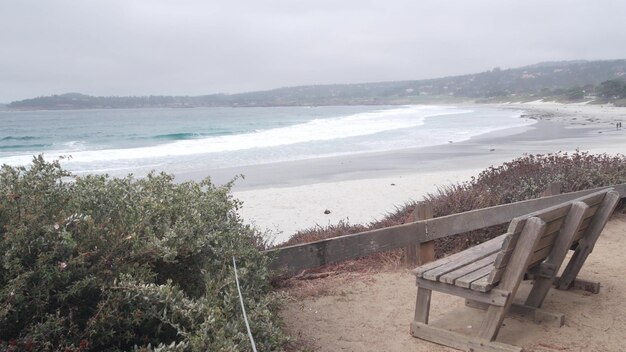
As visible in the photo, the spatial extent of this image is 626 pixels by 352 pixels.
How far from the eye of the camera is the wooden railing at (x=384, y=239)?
4902mm

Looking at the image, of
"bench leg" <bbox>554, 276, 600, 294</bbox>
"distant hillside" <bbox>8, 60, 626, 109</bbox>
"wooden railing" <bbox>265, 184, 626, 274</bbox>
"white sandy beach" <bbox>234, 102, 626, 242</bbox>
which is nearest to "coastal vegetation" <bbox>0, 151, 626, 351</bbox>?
"wooden railing" <bbox>265, 184, 626, 274</bbox>

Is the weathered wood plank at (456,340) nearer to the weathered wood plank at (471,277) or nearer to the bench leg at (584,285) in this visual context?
the weathered wood plank at (471,277)

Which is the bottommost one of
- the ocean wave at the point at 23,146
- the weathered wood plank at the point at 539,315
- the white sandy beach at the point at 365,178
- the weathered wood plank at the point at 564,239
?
the ocean wave at the point at 23,146

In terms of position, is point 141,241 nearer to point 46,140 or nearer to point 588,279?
point 588,279

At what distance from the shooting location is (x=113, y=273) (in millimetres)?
2762

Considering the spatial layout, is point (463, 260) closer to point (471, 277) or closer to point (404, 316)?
point (471, 277)

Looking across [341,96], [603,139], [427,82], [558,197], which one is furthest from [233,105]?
[558,197]

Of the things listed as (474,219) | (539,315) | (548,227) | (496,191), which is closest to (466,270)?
(548,227)

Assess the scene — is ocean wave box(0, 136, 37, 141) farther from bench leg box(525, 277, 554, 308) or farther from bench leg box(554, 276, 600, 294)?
bench leg box(525, 277, 554, 308)

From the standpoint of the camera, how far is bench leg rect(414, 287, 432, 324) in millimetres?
4418

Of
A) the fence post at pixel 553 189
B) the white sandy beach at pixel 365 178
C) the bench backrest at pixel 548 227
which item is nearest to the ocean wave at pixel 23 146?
the white sandy beach at pixel 365 178

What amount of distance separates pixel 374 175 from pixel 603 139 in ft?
45.7

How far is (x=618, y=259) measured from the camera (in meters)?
6.52

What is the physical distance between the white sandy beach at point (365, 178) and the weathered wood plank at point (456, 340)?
230 cm
